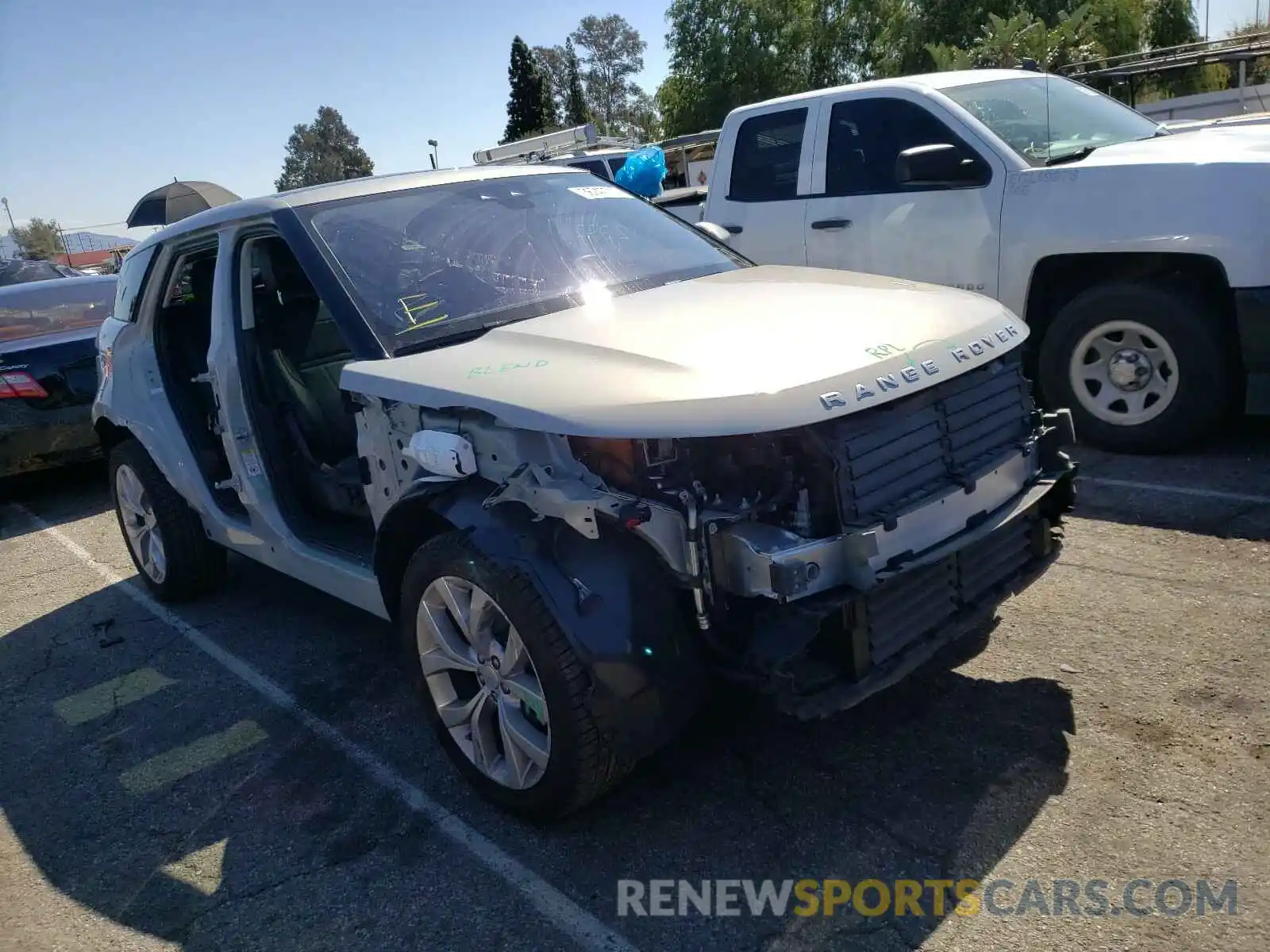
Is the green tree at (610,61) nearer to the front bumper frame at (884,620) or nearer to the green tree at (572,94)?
the green tree at (572,94)

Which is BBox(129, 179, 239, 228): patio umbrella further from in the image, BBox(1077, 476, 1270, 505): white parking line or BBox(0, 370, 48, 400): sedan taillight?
BBox(1077, 476, 1270, 505): white parking line

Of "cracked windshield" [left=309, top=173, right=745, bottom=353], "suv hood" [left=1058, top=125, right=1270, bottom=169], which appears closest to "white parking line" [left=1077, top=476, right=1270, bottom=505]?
"suv hood" [left=1058, top=125, right=1270, bottom=169]

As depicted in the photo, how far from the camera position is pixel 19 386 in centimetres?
746

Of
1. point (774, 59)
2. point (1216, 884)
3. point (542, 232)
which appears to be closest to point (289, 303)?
point (542, 232)

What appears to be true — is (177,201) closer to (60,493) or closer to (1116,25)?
(60,493)

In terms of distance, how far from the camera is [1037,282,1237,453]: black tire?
16.6 feet

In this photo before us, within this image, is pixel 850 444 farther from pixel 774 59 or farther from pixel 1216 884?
pixel 774 59

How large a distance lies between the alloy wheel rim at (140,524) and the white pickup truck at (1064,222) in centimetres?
407

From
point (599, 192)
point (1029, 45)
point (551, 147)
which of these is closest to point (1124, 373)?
point (599, 192)

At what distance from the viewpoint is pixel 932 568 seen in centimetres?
278

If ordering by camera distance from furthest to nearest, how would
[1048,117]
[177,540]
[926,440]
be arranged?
[1048,117], [177,540], [926,440]

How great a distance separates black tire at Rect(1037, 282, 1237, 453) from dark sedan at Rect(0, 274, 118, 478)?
6846 mm

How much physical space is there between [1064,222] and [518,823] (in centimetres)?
426

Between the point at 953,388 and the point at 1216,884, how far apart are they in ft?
4.72
